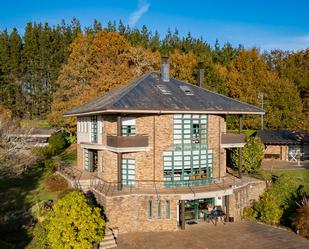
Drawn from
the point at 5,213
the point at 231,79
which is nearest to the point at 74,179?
the point at 5,213

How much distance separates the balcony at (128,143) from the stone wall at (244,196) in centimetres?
736

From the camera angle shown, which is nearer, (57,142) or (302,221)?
Result: (302,221)

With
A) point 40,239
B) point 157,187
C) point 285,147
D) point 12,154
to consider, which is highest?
point 12,154

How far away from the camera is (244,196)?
26.5 metres

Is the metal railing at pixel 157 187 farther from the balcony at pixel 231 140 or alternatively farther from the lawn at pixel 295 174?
the lawn at pixel 295 174

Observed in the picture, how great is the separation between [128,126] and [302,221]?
1279cm

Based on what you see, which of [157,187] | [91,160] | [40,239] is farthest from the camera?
[91,160]

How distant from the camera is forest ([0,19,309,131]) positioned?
46156 mm

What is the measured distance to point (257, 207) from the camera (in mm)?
26203

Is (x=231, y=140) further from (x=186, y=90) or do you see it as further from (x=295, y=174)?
(x=295, y=174)

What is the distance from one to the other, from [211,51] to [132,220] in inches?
2768

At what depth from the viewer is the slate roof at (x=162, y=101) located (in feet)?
75.3

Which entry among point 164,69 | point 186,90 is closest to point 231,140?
point 186,90

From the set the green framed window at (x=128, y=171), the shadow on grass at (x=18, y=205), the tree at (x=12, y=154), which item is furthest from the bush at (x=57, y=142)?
the green framed window at (x=128, y=171)
